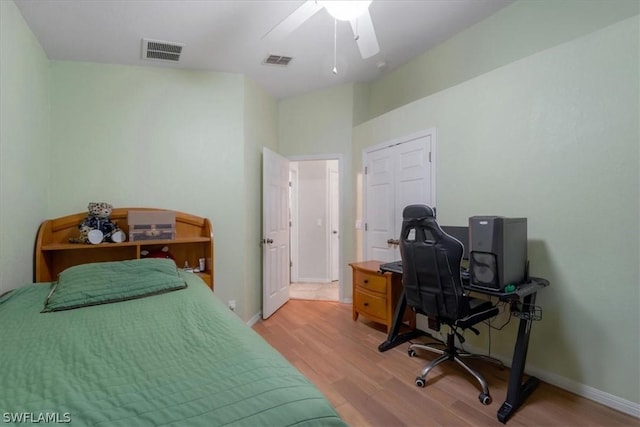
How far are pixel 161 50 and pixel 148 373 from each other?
2.70 metres

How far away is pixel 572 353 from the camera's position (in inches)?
75.5

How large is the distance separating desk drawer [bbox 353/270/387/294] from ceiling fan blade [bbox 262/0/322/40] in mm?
2272

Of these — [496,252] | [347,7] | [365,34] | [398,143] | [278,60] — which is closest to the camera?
[347,7]

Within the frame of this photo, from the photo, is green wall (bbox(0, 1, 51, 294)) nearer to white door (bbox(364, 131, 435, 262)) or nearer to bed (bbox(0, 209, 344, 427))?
bed (bbox(0, 209, 344, 427))

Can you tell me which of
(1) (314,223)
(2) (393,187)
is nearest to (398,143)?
(2) (393,187)

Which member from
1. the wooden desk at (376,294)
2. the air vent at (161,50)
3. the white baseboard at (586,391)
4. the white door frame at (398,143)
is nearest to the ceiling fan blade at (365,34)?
the white door frame at (398,143)

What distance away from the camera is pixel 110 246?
234 cm

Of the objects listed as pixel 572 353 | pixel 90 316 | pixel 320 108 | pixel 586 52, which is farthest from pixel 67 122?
pixel 572 353

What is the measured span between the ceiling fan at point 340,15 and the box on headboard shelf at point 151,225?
71.4 inches

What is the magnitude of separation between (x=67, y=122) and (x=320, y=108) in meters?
2.75

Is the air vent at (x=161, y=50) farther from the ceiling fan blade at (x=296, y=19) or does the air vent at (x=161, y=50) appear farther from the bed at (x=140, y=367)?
the bed at (x=140, y=367)

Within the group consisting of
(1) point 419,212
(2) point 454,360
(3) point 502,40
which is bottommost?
(2) point 454,360

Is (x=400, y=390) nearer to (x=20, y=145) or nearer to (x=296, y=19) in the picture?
(x=296, y=19)

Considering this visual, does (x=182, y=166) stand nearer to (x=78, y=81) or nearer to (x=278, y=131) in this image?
(x=78, y=81)
